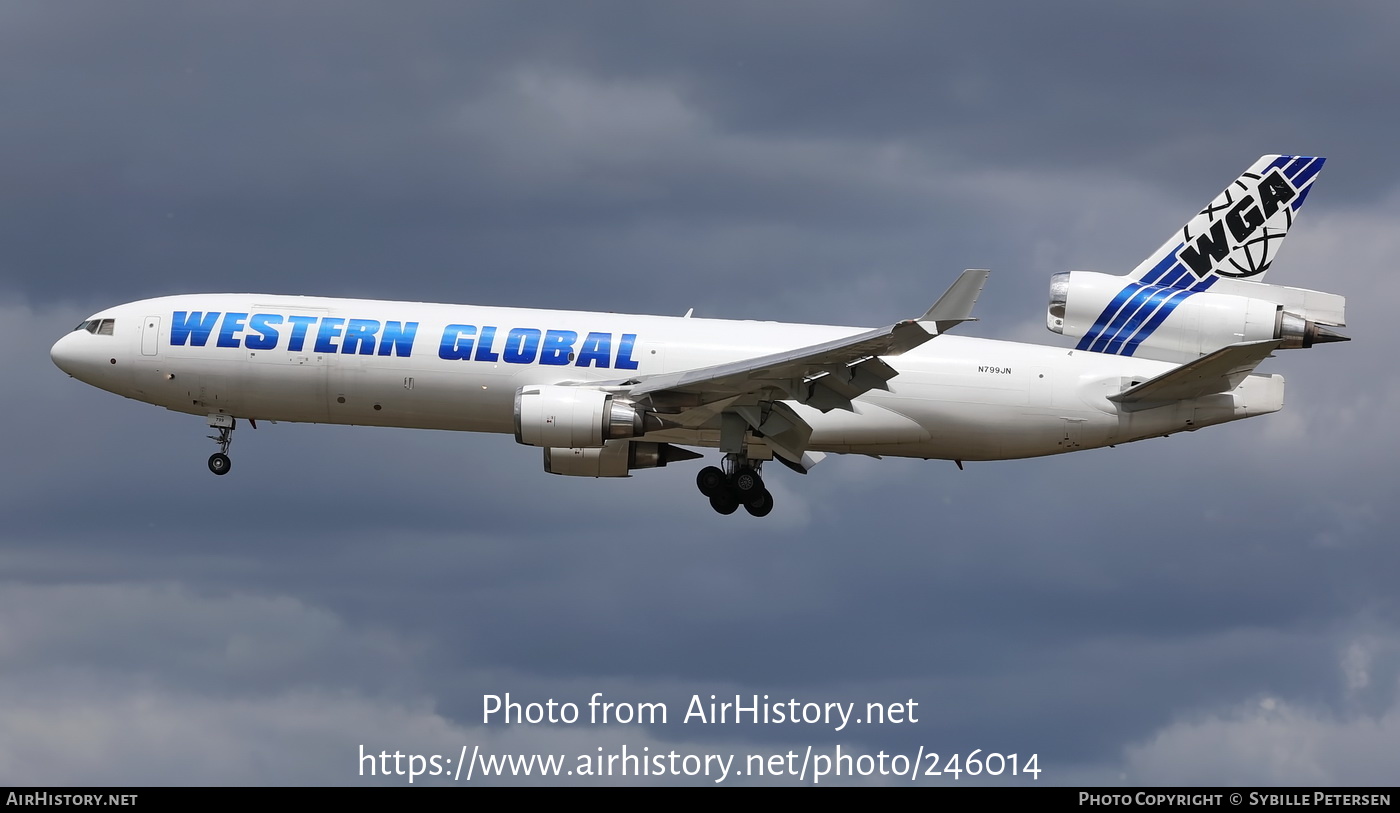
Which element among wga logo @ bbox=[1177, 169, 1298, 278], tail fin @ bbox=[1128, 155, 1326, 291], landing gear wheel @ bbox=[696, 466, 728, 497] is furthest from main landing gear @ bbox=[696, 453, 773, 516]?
wga logo @ bbox=[1177, 169, 1298, 278]

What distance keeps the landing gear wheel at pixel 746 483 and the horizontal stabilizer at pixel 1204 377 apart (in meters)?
10.8

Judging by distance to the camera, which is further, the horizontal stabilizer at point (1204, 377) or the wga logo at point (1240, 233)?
the wga logo at point (1240, 233)

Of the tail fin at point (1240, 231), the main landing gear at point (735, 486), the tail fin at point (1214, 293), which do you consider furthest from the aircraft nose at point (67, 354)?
the tail fin at point (1240, 231)

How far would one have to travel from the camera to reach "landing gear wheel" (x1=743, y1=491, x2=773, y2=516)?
55.7 metres

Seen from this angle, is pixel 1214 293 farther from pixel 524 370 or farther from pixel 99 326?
pixel 99 326

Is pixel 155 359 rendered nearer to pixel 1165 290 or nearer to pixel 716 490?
pixel 716 490

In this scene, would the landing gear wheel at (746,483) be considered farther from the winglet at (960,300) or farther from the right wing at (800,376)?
the winglet at (960,300)

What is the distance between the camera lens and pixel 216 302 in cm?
5572

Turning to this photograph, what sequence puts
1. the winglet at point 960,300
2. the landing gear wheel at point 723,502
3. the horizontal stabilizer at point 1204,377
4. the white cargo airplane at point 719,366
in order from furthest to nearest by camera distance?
the landing gear wheel at point 723,502 → the white cargo airplane at point 719,366 → the horizontal stabilizer at point 1204,377 → the winglet at point 960,300

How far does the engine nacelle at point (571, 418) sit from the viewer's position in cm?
5144

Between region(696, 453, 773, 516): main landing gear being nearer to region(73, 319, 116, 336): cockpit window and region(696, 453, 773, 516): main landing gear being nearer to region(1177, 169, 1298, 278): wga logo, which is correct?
region(1177, 169, 1298, 278): wga logo

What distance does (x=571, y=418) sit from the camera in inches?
2024

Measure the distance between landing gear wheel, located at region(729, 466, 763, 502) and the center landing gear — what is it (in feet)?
50.2

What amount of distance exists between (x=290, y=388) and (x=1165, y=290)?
2651cm
